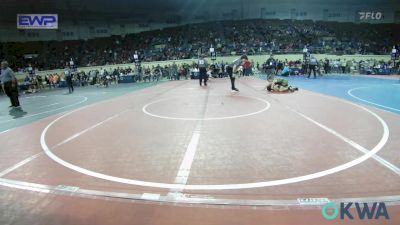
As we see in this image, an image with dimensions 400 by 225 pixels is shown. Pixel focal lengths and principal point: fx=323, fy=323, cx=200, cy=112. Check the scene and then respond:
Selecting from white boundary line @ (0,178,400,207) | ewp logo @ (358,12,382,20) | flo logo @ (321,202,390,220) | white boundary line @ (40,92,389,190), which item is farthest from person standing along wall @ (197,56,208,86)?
ewp logo @ (358,12,382,20)

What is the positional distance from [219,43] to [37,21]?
2014 cm

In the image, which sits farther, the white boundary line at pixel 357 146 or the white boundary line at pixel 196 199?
the white boundary line at pixel 357 146

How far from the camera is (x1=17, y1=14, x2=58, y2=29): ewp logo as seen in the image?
3080 centimetres

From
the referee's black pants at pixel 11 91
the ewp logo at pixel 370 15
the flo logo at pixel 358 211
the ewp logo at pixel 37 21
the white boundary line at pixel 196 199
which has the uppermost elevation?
the ewp logo at pixel 370 15

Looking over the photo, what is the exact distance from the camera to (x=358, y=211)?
13.2 feet

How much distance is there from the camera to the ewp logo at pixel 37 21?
30802 mm

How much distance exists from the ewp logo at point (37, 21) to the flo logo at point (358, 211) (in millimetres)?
32786

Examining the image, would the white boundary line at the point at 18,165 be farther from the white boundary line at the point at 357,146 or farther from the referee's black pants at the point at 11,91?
the referee's black pants at the point at 11,91

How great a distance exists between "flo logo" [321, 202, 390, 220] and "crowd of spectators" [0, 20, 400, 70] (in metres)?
32.7

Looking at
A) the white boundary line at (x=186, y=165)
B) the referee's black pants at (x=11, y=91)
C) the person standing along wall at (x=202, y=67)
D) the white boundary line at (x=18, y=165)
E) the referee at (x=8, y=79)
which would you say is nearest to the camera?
the white boundary line at (x=186, y=165)

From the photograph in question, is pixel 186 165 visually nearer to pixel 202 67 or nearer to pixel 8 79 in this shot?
pixel 8 79

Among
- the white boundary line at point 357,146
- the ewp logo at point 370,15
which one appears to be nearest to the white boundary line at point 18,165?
the white boundary line at point 357,146

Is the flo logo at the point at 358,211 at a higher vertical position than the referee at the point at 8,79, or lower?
lower

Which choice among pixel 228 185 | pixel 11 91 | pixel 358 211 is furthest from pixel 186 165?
pixel 11 91
